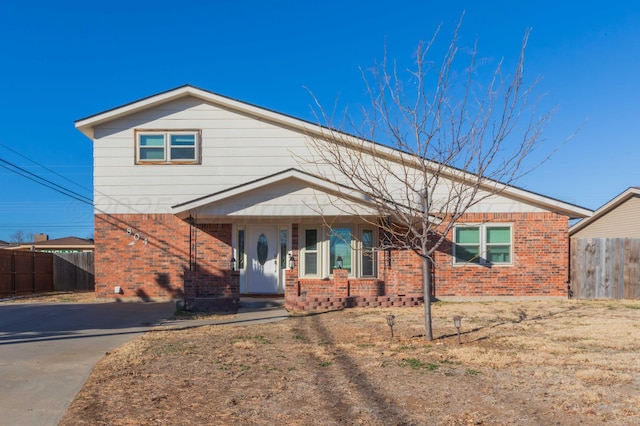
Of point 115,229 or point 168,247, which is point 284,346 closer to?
point 168,247

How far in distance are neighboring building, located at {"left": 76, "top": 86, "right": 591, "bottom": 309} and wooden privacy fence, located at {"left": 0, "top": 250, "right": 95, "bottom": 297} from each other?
20.7 ft

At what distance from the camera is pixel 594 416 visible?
4555 mm

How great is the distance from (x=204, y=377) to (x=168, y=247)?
9275 mm

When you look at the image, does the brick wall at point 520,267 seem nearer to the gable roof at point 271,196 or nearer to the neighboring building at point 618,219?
the gable roof at point 271,196

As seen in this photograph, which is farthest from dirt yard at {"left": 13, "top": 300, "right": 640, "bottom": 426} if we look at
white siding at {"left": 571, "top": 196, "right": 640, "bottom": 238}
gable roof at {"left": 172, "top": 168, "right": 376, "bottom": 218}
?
white siding at {"left": 571, "top": 196, "right": 640, "bottom": 238}

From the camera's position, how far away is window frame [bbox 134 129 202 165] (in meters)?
14.8

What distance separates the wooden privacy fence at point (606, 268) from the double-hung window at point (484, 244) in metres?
1.97

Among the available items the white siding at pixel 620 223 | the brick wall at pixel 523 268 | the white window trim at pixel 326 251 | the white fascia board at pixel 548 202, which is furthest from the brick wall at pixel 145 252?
the white siding at pixel 620 223

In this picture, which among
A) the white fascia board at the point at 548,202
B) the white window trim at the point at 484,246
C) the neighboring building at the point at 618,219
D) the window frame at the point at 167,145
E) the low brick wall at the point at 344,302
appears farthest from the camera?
the neighboring building at the point at 618,219

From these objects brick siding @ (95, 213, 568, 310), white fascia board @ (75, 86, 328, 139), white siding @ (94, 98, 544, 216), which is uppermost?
white fascia board @ (75, 86, 328, 139)

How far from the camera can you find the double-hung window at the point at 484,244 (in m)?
14.6

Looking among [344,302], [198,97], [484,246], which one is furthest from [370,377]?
[198,97]

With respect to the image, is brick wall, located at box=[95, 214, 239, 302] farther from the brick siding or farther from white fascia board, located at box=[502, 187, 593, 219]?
white fascia board, located at box=[502, 187, 593, 219]

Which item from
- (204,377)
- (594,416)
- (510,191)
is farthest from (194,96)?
(594,416)
